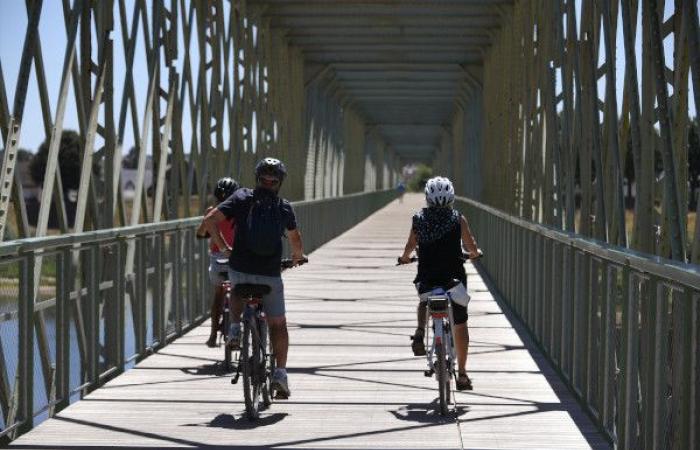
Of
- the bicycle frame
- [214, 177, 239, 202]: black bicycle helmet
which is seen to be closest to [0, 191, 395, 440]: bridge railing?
[214, 177, 239, 202]: black bicycle helmet

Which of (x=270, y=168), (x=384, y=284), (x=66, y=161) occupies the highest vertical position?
(x=66, y=161)

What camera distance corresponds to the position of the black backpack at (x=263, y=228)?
301 inches

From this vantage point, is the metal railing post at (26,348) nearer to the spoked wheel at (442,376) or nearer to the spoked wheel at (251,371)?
the spoked wheel at (251,371)

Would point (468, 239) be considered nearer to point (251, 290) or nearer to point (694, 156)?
point (251, 290)

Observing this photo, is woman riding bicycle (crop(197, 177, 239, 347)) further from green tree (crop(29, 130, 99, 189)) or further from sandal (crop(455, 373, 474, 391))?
green tree (crop(29, 130, 99, 189))

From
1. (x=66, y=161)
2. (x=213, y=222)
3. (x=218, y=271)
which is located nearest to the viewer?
(x=213, y=222)

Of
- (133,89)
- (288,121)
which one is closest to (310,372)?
(133,89)

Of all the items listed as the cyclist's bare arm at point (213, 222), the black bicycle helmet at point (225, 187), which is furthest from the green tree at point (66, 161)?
the cyclist's bare arm at point (213, 222)

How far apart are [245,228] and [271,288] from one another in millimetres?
339

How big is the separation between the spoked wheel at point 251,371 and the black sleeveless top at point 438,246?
103 centimetres

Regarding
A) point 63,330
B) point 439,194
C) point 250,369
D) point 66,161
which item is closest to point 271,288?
point 250,369

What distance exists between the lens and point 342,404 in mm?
8273

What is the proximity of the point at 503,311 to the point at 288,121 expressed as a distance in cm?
1481

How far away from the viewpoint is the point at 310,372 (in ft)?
32.0
